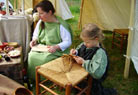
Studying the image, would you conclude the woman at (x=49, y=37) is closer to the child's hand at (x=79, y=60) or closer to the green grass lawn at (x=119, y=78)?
the child's hand at (x=79, y=60)

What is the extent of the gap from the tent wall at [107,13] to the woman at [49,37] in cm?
276

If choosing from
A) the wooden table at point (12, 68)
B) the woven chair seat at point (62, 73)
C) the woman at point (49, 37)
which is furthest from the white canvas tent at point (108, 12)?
the woven chair seat at point (62, 73)

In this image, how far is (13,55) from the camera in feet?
7.73

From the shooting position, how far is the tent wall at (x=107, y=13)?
192 inches

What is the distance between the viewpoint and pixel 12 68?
7.37ft

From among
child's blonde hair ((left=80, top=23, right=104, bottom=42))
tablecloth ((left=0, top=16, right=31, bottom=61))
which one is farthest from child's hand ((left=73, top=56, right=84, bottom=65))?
tablecloth ((left=0, top=16, right=31, bottom=61))

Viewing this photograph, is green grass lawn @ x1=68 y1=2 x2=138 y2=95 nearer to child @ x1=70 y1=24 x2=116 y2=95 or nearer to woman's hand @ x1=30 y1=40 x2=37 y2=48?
child @ x1=70 y1=24 x2=116 y2=95

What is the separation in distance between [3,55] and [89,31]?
50.7 inches

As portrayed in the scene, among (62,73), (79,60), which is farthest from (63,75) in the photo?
(79,60)

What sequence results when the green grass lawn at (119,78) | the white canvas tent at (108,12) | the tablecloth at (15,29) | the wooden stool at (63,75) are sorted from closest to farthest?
the wooden stool at (63,75), the green grass lawn at (119,78), the tablecloth at (15,29), the white canvas tent at (108,12)

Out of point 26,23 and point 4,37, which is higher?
point 26,23

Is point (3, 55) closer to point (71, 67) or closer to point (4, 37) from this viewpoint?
point (4, 37)

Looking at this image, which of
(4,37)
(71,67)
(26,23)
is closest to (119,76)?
(71,67)

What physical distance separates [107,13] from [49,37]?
10.2 ft
